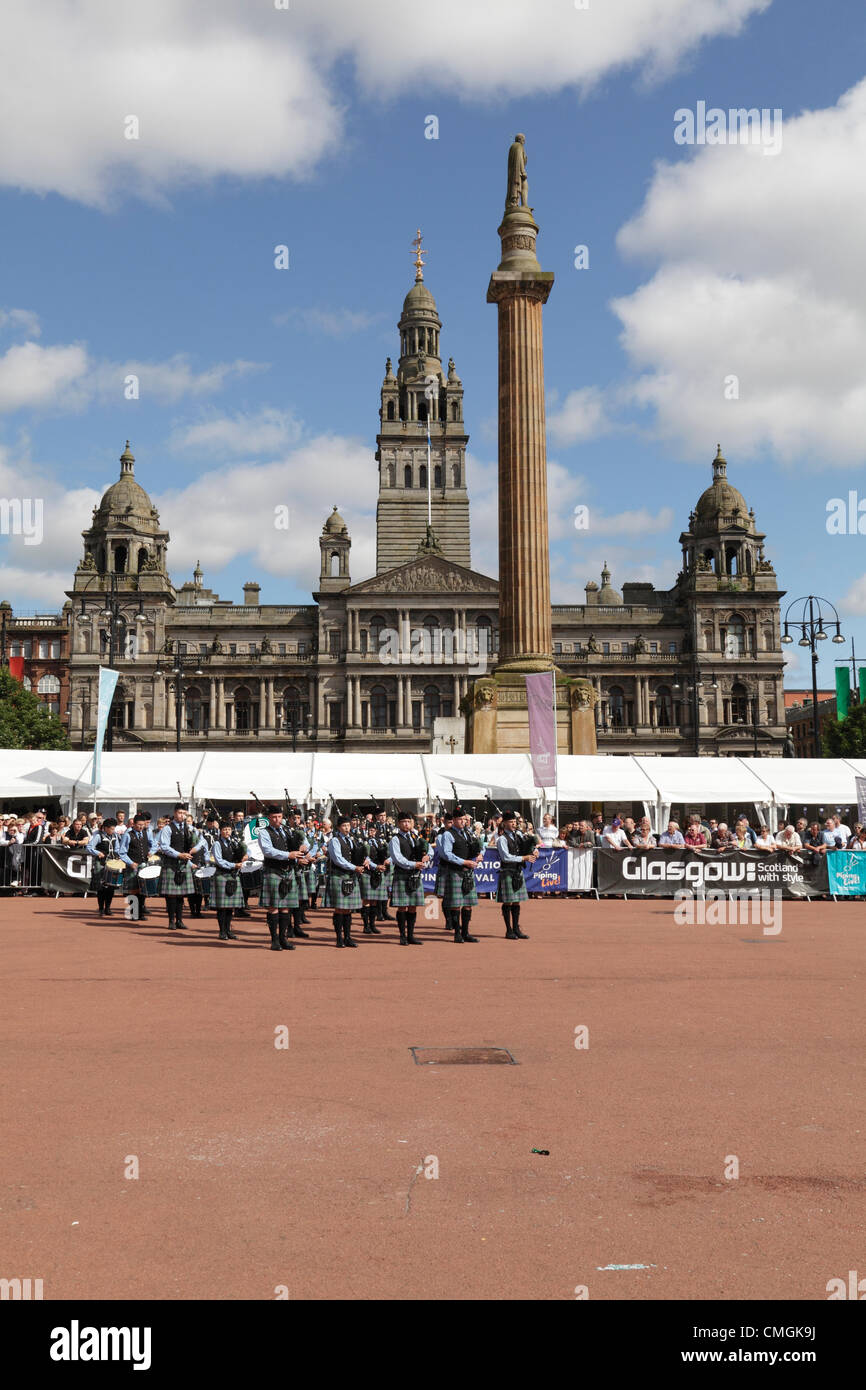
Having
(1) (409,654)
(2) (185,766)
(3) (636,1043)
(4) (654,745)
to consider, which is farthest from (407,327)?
(3) (636,1043)

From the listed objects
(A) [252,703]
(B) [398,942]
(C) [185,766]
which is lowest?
(B) [398,942]

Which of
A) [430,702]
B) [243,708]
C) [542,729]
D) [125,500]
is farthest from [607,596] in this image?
[542,729]

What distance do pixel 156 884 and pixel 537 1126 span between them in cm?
1541

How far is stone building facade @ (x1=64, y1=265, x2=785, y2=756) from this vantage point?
85062mm

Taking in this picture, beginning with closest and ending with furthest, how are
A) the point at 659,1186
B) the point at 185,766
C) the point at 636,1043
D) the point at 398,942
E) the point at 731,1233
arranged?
1. the point at 731,1233
2. the point at 659,1186
3. the point at 636,1043
4. the point at 398,942
5. the point at 185,766

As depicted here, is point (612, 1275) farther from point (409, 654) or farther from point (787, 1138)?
point (409, 654)

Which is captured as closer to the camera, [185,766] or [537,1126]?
[537,1126]

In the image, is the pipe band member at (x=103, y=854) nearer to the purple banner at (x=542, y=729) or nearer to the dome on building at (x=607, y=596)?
the purple banner at (x=542, y=729)

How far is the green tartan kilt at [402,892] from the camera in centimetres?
1548

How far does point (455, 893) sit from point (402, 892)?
74 centimetres

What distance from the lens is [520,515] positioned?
2992 centimetres

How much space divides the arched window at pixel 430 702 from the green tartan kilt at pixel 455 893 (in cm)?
6943

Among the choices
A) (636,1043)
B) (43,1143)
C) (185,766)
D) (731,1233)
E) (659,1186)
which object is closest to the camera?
(731,1233)

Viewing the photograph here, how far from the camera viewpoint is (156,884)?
20.5m
